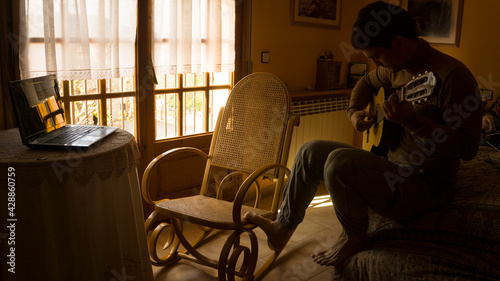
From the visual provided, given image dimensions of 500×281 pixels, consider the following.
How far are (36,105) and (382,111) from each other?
1.50 meters

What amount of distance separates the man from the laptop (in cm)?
100

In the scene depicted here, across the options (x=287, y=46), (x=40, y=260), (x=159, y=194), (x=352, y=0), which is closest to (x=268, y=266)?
(x=159, y=194)

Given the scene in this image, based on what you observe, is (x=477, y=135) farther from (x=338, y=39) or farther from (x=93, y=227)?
(x=338, y=39)

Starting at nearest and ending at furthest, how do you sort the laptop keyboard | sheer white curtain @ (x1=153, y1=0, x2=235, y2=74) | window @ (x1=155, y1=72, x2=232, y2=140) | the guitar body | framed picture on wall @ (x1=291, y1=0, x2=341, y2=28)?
the laptop keyboard
the guitar body
sheer white curtain @ (x1=153, y1=0, x2=235, y2=74)
window @ (x1=155, y1=72, x2=232, y2=140)
framed picture on wall @ (x1=291, y1=0, x2=341, y2=28)

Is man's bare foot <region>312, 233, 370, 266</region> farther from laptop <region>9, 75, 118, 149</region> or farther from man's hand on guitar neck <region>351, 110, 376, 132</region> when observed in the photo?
laptop <region>9, 75, 118, 149</region>

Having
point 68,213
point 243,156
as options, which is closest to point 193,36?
point 243,156

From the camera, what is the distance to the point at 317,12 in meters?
3.71

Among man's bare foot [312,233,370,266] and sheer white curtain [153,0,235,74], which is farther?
sheer white curtain [153,0,235,74]

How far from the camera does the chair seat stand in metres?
1.92

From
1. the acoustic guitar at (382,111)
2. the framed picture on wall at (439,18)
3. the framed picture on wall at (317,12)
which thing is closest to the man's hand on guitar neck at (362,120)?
the acoustic guitar at (382,111)

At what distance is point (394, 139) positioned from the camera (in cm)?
190

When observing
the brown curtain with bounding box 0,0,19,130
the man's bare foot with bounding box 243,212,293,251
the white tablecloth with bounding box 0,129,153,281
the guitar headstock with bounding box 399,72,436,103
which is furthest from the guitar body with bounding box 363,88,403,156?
the brown curtain with bounding box 0,0,19,130

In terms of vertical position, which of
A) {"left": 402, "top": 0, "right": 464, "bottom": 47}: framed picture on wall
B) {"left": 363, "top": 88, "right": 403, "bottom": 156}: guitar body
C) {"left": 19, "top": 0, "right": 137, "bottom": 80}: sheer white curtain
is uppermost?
{"left": 402, "top": 0, "right": 464, "bottom": 47}: framed picture on wall

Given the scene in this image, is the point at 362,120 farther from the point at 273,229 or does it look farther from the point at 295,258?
the point at 295,258
